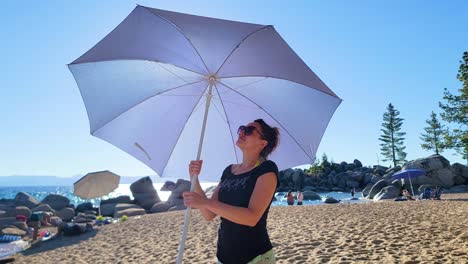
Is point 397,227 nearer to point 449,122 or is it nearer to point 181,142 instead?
point 181,142

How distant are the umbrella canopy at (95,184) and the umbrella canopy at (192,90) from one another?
1544 centimetres

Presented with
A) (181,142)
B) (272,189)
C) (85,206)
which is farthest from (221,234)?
(85,206)

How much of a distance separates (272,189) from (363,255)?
5242mm

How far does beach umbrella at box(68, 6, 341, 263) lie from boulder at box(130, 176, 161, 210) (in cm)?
2819

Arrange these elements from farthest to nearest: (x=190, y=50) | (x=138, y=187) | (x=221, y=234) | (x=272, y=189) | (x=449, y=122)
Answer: (x=138, y=187)
(x=449, y=122)
(x=190, y=50)
(x=221, y=234)
(x=272, y=189)

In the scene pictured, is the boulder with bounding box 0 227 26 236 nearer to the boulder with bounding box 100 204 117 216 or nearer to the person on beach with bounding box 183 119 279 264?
the boulder with bounding box 100 204 117 216

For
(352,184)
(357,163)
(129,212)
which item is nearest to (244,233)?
(129,212)

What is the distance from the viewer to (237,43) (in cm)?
234

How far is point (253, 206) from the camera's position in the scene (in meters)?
1.96

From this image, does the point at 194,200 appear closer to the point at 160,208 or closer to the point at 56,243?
the point at 56,243

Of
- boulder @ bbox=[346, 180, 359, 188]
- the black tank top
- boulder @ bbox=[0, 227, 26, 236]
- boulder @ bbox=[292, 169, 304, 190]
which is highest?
boulder @ bbox=[292, 169, 304, 190]

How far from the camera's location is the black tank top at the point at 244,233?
210cm

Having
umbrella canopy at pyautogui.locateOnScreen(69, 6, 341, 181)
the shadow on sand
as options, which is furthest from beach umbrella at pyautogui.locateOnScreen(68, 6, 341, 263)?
the shadow on sand

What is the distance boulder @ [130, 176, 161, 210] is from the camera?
3003 cm
